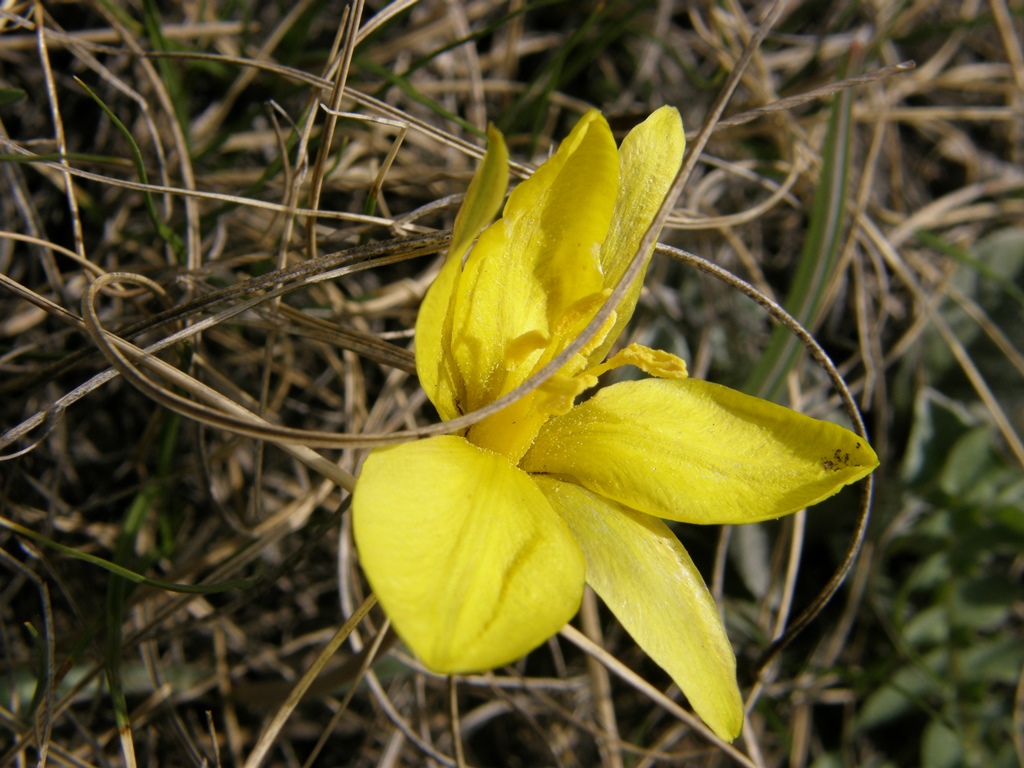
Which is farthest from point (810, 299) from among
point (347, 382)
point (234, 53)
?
point (234, 53)

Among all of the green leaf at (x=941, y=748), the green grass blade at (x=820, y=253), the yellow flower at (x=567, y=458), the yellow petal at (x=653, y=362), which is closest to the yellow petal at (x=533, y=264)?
the yellow flower at (x=567, y=458)

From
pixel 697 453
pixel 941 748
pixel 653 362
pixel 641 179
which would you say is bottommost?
pixel 941 748

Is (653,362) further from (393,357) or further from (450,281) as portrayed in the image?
(393,357)

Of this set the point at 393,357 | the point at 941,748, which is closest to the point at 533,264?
the point at 393,357

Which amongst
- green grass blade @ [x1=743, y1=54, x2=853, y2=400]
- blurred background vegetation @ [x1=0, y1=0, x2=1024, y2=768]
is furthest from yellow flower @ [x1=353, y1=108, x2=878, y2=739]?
green grass blade @ [x1=743, y1=54, x2=853, y2=400]

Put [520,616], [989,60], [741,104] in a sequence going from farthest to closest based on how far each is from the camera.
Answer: [989,60], [741,104], [520,616]

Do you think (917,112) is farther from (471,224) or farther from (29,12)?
(29,12)
